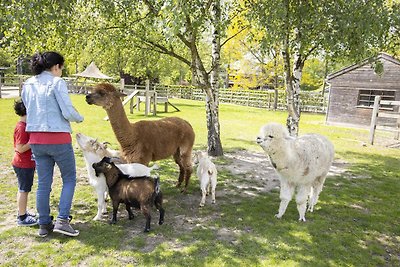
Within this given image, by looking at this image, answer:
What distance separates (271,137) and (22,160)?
3107 mm

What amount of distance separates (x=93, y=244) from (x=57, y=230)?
0.46m

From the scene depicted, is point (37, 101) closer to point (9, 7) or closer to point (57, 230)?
point (57, 230)

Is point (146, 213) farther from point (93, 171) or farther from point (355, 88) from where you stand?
point (355, 88)

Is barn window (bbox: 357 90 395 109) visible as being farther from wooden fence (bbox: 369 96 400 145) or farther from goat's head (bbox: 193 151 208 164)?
goat's head (bbox: 193 151 208 164)

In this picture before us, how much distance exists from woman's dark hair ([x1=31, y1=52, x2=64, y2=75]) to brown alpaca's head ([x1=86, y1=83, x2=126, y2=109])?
0.99m

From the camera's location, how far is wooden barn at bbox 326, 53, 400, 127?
56.3ft

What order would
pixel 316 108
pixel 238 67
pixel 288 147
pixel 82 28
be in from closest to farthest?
pixel 288 147
pixel 82 28
pixel 316 108
pixel 238 67

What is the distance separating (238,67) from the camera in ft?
99.8

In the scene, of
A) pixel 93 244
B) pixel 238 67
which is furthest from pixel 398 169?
pixel 238 67

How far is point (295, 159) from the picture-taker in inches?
178

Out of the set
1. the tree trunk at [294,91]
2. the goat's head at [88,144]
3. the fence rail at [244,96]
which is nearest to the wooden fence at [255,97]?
the fence rail at [244,96]

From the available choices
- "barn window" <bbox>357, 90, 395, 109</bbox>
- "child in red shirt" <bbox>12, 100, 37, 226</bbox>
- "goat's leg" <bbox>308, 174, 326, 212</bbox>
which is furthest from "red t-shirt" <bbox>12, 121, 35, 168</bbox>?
"barn window" <bbox>357, 90, 395, 109</bbox>

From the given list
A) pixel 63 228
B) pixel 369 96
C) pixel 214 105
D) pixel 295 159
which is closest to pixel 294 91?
pixel 214 105

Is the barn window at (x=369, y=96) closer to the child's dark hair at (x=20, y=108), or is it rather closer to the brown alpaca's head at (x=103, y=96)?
the brown alpaca's head at (x=103, y=96)
